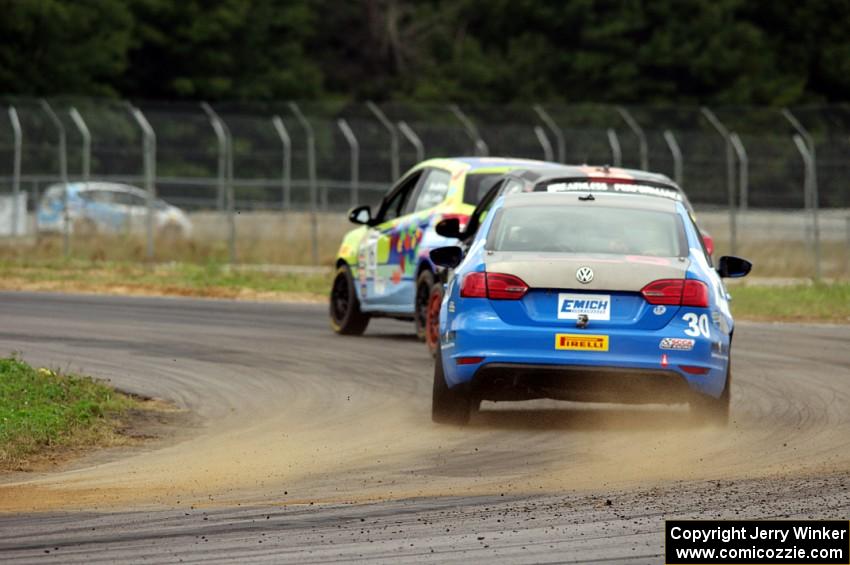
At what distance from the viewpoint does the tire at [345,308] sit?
19438mm

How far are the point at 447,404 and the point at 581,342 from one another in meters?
1.00

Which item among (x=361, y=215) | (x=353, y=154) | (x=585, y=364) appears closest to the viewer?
(x=585, y=364)

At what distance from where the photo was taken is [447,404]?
496 inches

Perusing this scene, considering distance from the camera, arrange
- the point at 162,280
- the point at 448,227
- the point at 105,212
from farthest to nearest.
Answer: the point at 105,212 < the point at 162,280 < the point at 448,227

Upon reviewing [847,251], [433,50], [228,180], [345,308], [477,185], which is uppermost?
[433,50]

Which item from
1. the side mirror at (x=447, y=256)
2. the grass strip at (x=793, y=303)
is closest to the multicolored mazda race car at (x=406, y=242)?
the side mirror at (x=447, y=256)

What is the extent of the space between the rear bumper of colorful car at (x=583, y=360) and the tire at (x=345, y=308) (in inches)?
276

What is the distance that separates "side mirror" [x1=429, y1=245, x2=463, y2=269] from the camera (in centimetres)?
1382

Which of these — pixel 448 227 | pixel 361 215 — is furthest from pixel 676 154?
pixel 448 227

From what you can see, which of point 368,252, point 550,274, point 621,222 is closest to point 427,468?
point 550,274

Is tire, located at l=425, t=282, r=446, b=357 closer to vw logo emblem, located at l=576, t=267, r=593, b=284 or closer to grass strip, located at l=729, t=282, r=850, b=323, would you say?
vw logo emblem, located at l=576, t=267, r=593, b=284

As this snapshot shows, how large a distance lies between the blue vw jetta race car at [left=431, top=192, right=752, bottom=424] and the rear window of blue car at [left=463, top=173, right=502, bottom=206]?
4.93 m

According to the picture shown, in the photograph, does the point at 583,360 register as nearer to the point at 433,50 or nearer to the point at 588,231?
the point at 588,231

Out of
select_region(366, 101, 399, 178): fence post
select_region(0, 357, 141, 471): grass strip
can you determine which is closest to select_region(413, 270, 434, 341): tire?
select_region(0, 357, 141, 471): grass strip
